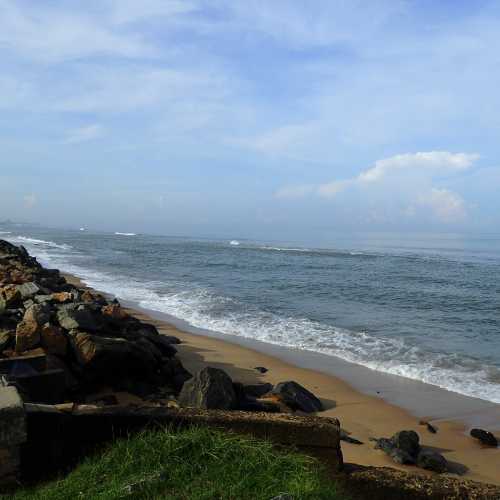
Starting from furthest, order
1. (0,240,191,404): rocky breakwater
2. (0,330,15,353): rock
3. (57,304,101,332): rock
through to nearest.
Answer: (57,304,101,332): rock < (0,330,15,353): rock < (0,240,191,404): rocky breakwater

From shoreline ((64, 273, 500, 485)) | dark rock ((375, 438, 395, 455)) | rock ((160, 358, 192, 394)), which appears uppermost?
rock ((160, 358, 192, 394))

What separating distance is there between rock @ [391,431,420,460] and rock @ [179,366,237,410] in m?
1.88

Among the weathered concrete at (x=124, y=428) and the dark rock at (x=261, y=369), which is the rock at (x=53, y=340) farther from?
the dark rock at (x=261, y=369)

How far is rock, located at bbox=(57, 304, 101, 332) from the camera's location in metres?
7.22

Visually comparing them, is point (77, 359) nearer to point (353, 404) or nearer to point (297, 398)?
point (297, 398)

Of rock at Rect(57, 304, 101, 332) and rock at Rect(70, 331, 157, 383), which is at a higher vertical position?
rock at Rect(57, 304, 101, 332)

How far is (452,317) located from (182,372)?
10.4 metres

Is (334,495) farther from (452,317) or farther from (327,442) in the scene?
(452,317)

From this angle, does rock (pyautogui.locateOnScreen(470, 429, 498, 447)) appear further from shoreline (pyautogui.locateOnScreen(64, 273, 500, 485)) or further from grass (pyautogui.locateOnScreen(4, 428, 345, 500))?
grass (pyautogui.locateOnScreen(4, 428, 345, 500))

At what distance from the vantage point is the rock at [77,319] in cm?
722

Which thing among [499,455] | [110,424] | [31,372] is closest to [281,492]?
[110,424]

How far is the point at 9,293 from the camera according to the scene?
996cm

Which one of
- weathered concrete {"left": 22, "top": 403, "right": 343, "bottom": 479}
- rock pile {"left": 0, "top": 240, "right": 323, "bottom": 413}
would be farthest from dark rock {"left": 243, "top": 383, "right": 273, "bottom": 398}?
weathered concrete {"left": 22, "top": 403, "right": 343, "bottom": 479}

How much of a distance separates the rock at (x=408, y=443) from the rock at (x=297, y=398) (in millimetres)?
1419
